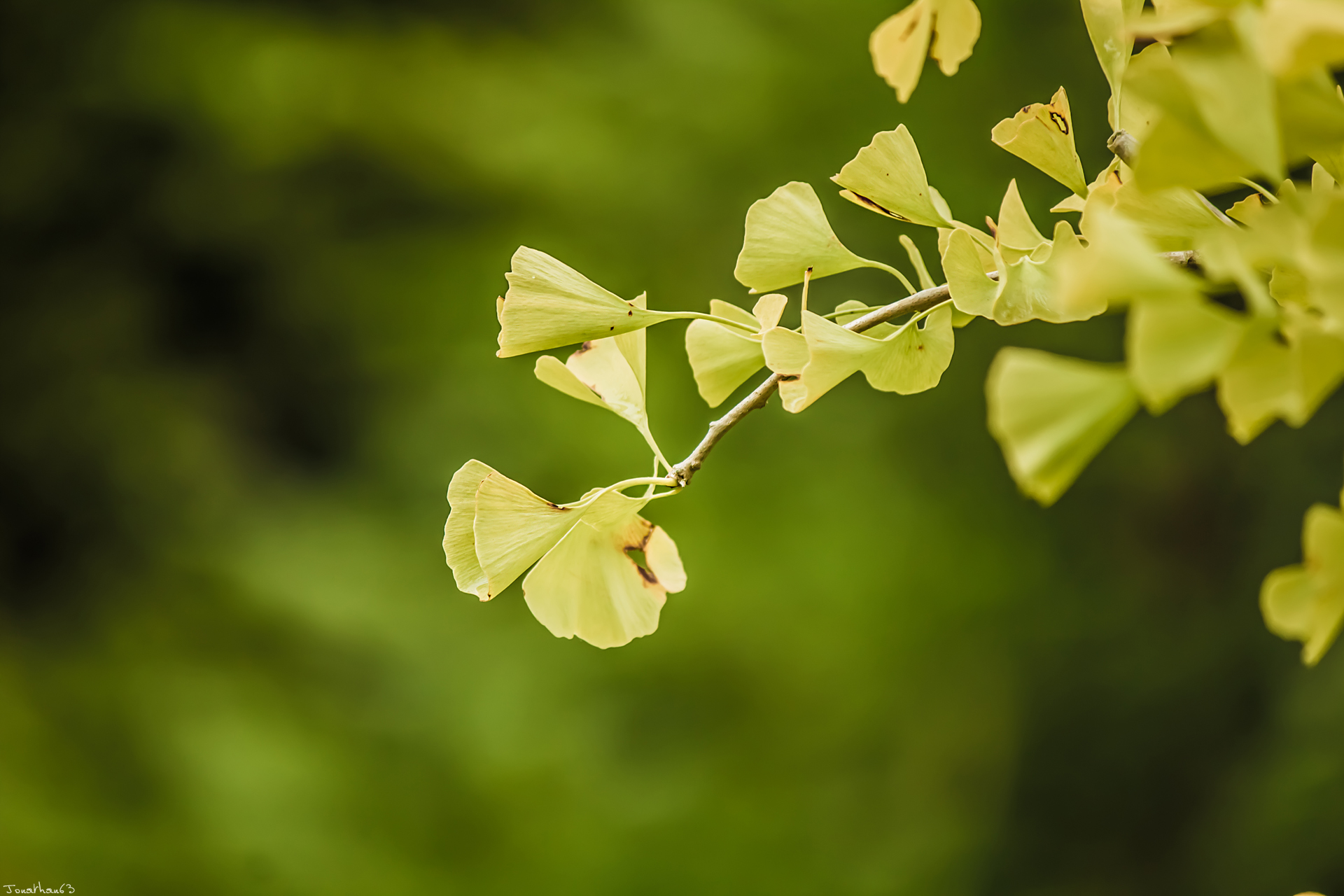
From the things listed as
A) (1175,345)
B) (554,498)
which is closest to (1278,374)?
(1175,345)

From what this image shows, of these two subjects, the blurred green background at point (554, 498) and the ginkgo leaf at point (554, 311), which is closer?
the ginkgo leaf at point (554, 311)

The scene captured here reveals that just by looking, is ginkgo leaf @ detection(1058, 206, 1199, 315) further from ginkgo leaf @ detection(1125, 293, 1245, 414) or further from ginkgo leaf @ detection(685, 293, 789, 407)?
ginkgo leaf @ detection(685, 293, 789, 407)

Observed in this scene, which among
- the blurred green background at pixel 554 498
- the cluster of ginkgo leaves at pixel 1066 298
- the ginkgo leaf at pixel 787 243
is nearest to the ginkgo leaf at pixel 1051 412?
the cluster of ginkgo leaves at pixel 1066 298

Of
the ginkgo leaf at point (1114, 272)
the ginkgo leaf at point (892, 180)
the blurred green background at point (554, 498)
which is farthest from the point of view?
the blurred green background at point (554, 498)

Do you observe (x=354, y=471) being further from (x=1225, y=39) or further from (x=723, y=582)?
(x=1225, y=39)

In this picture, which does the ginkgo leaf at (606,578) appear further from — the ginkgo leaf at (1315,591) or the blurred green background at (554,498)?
the blurred green background at (554,498)

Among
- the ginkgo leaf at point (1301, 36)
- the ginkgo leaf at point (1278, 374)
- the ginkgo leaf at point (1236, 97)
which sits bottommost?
the ginkgo leaf at point (1278, 374)

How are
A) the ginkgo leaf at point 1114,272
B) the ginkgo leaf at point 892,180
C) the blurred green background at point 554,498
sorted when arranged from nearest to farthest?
the ginkgo leaf at point 1114,272 → the ginkgo leaf at point 892,180 → the blurred green background at point 554,498
